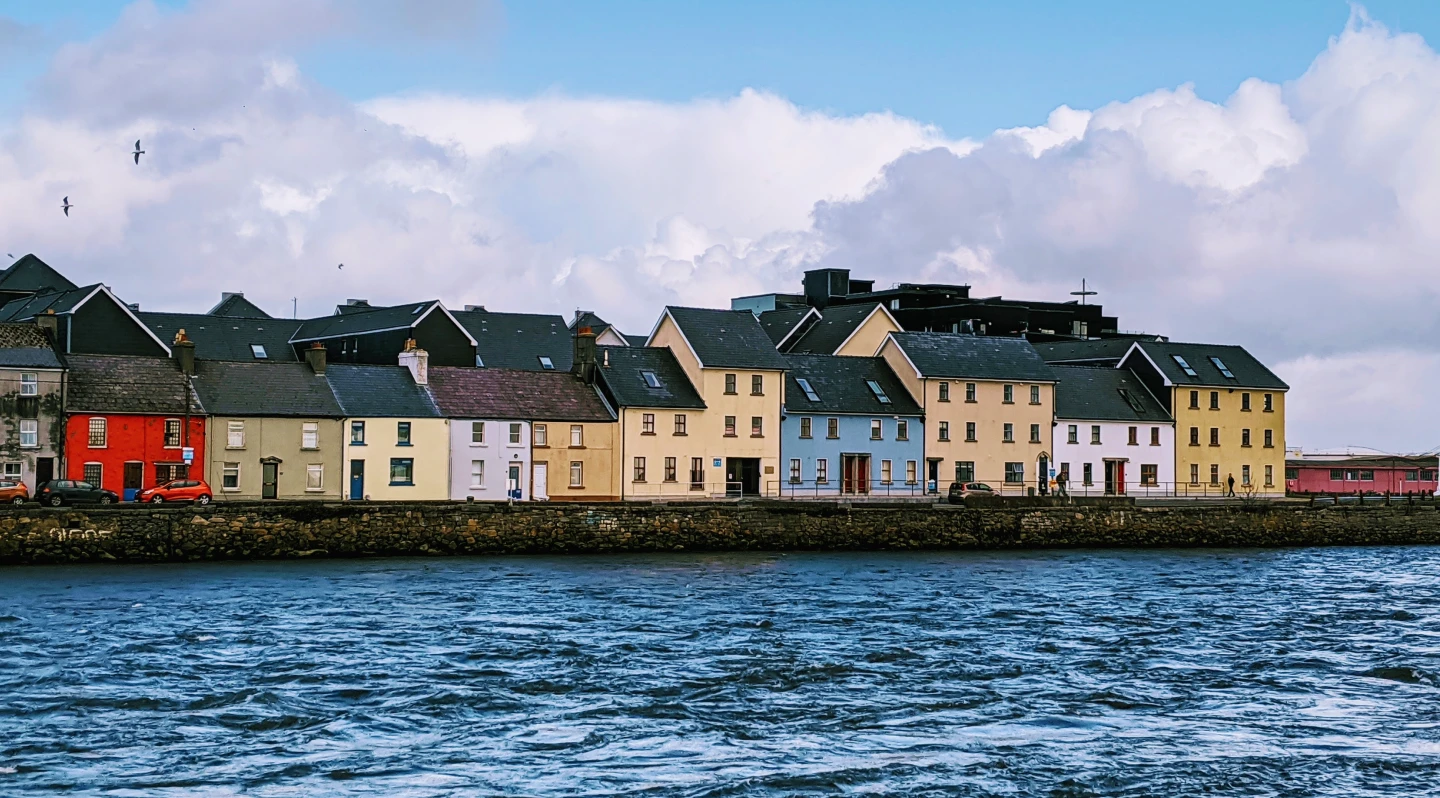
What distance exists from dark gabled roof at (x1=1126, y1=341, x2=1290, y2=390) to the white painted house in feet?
6.20

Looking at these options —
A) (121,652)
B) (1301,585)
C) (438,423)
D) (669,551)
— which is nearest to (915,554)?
(669,551)

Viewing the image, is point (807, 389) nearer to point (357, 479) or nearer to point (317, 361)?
point (357, 479)

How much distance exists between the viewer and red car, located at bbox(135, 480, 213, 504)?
208ft

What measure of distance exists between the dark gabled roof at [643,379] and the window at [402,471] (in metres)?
9.92

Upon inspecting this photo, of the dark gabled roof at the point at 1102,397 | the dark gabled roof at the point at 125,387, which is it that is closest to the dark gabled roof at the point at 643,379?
the dark gabled roof at the point at 125,387

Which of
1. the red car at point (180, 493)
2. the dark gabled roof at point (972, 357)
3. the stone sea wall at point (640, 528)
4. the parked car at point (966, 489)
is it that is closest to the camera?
the stone sea wall at point (640, 528)

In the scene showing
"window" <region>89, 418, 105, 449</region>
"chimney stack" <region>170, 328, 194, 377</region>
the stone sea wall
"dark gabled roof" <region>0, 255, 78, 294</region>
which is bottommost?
the stone sea wall

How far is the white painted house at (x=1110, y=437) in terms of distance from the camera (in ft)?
302

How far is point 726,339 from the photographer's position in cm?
8394

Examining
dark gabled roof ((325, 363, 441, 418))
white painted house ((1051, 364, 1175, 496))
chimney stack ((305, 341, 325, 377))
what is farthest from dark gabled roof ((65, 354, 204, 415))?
white painted house ((1051, 364, 1175, 496))

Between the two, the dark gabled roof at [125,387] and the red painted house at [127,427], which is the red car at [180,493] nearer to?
the red painted house at [127,427]

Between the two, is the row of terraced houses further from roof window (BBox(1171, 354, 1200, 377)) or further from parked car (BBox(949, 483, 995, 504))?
parked car (BBox(949, 483, 995, 504))

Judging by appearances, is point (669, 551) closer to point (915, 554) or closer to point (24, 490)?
point (915, 554)

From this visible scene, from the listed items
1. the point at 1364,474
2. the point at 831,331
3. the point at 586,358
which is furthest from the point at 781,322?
the point at 1364,474
